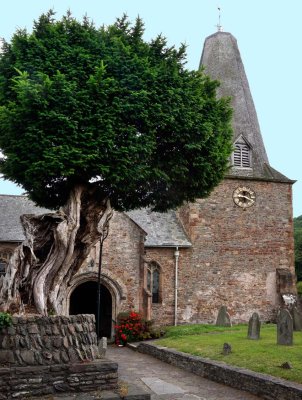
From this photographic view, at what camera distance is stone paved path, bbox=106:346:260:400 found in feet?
36.3

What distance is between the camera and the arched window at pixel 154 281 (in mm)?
24750

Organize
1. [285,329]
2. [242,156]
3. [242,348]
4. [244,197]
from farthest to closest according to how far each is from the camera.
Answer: [242,156], [244,197], [242,348], [285,329]

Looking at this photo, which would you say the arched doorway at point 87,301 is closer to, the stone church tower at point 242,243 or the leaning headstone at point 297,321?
the stone church tower at point 242,243

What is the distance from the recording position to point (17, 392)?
9047 mm

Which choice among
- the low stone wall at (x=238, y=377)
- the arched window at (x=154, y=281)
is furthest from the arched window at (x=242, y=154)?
the low stone wall at (x=238, y=377)

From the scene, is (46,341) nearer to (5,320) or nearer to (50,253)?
(5,320)

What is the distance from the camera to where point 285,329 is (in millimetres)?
14656

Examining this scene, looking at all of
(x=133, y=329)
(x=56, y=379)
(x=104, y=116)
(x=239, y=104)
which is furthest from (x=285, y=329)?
(x=239, y=104)

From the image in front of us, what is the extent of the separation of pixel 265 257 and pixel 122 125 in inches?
688

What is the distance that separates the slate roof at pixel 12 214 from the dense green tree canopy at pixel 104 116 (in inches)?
409

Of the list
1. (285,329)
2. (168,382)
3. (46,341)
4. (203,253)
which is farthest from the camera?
(203,253)

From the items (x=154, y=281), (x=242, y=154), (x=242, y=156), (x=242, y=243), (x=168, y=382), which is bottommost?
(x=168, y=382)

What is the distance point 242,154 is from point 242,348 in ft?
50.1

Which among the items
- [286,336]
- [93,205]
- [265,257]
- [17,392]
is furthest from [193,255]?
[17,392]
